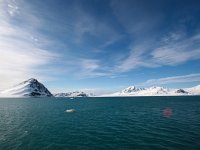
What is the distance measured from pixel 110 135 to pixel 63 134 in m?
12.3

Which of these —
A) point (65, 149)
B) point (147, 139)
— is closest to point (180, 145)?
point (147, 139)

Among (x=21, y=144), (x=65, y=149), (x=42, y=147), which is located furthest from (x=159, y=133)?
(x=21, y=144)

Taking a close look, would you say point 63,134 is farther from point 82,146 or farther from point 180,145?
point 180,145

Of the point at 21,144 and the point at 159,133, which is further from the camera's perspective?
the point at 159,133

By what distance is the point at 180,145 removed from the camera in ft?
100

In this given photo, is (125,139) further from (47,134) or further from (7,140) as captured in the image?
(7,140)

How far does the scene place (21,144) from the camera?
32.3 meters

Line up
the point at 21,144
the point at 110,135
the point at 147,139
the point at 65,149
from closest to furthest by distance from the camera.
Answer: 1. the point at 65,149
2. the point at 21,144
3. the point at 147,139
4. the point at 110,135

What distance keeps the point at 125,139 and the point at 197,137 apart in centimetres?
1693

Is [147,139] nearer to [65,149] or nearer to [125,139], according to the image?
[125,139]

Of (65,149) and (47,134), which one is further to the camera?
(47,134)

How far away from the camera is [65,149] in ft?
95.6

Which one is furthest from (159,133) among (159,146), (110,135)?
(110,135)

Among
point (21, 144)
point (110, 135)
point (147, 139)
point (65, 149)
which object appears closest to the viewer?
point (65, 149)
